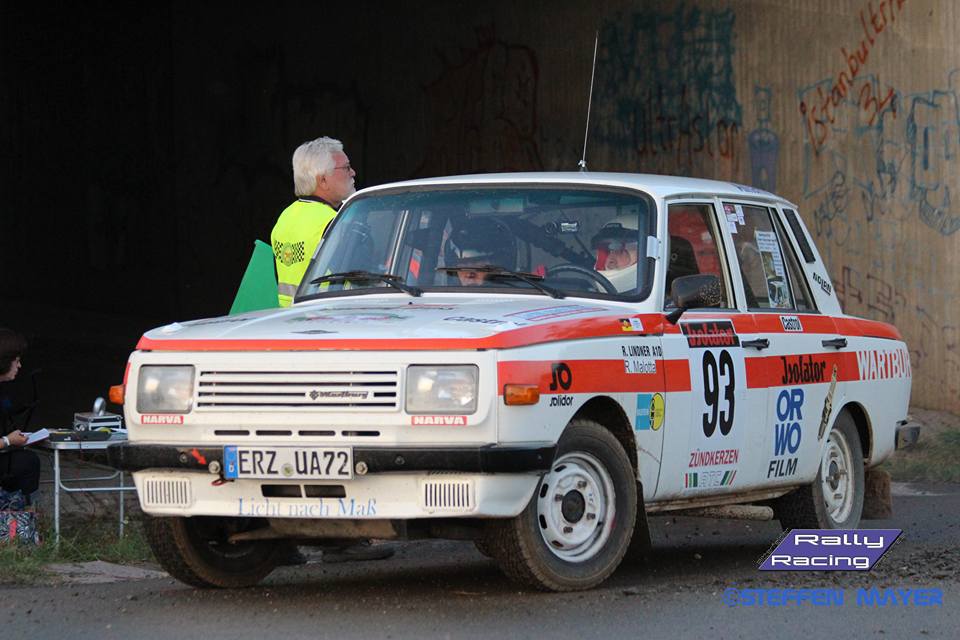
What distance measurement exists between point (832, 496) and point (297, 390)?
11.8 feet

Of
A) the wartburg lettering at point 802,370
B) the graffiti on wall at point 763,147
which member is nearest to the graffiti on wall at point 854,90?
the graffiti on wall at point 763,147

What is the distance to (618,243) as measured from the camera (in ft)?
25.5

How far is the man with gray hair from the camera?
9.09 meters

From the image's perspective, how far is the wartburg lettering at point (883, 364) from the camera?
9.18 m

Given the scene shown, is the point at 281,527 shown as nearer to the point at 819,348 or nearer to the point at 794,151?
the point at 819,348

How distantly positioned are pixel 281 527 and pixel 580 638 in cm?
148

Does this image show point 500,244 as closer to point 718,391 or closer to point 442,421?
point 718,391

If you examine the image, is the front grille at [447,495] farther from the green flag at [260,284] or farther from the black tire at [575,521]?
the green flag at [260,284]

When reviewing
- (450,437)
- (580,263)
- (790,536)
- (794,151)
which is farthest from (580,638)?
(794,151)

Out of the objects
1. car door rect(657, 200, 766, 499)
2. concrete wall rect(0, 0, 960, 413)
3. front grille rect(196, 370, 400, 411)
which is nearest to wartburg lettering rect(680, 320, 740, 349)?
car door rect(657, 200, 766, 499)

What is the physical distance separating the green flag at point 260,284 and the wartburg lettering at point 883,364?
3.09m

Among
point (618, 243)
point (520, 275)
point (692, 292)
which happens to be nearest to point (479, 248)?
point (520, 275)

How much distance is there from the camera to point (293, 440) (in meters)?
6.55

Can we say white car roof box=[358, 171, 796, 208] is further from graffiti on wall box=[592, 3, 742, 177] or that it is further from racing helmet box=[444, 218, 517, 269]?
graffiti on wall box=[592, 3, 742, 177]
